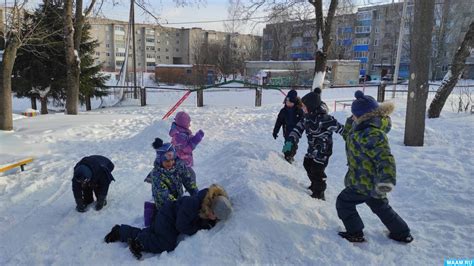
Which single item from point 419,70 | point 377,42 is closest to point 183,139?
point 419,70

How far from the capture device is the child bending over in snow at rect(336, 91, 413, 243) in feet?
10.7

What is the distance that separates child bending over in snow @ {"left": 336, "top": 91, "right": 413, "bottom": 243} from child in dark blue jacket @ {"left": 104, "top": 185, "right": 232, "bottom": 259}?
3.77 ft

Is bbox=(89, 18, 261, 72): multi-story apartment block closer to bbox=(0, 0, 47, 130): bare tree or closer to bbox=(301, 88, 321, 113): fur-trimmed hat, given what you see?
bbox=(0, 0, 47, 130): bare tree

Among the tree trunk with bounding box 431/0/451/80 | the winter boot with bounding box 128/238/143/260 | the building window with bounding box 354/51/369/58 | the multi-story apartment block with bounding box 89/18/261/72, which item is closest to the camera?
the winter boot with bounding box 128/238/143/260

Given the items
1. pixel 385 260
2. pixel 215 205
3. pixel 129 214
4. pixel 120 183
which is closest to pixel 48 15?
pixel 120 183

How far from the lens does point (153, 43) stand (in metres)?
82.6

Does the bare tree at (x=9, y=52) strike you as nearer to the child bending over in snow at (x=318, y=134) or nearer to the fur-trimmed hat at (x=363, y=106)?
the child bending over in snow at (x=318, y=134)

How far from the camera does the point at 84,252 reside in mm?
3771

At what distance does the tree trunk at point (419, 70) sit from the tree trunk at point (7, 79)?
364 inches

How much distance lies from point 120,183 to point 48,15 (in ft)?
44.3

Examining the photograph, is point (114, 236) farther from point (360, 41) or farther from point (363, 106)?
point (360, 41)

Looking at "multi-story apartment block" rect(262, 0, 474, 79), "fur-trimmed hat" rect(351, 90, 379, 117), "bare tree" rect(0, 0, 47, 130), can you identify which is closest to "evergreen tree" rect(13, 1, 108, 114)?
"bare tree" rect(0, 0, 47, 130)

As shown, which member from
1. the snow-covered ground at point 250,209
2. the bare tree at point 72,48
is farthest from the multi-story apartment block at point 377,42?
the snow-covered ground at point 250,209

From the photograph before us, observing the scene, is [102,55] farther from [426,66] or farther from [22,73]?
[426,66]
